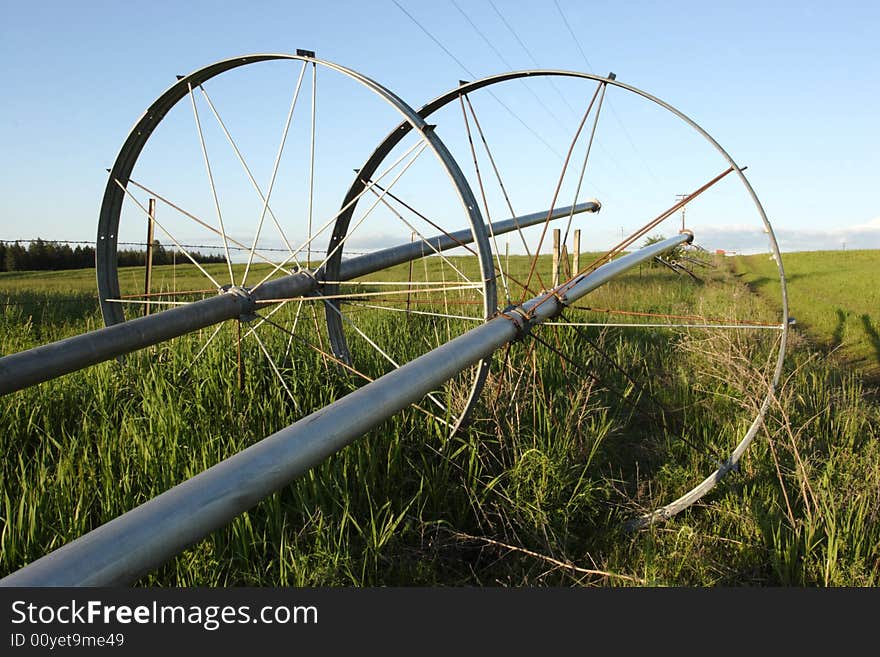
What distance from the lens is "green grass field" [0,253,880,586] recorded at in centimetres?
276

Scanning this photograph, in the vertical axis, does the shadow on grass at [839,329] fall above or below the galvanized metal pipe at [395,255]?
below

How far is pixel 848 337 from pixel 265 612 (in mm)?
11290

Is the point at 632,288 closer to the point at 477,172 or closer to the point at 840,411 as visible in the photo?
the point at 840,411

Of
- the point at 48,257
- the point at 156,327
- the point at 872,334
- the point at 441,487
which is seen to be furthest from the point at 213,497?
the point at 48,257

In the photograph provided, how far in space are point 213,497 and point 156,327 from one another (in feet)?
8.18

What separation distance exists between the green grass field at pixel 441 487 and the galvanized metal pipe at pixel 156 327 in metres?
0.45

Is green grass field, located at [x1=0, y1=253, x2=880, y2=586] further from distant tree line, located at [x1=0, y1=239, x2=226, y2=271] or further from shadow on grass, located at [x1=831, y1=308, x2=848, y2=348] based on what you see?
distant tree line, located at [x1=0, y1=239, x2=226, y2=271]

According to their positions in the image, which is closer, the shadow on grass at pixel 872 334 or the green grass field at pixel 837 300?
the shadow on grass at pixel 872 334

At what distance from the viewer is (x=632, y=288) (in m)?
14.3

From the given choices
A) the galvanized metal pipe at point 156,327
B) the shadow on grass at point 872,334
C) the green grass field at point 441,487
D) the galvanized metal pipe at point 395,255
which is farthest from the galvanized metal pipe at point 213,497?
the shadow on grass at point 872,334

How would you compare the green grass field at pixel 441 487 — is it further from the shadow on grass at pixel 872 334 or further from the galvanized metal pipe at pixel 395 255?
the shadow on grass at pixel 872 334

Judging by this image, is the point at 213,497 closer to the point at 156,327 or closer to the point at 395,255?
the point at 156,327

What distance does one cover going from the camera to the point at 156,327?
350 centimetres

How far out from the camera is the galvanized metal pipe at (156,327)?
282 cm
